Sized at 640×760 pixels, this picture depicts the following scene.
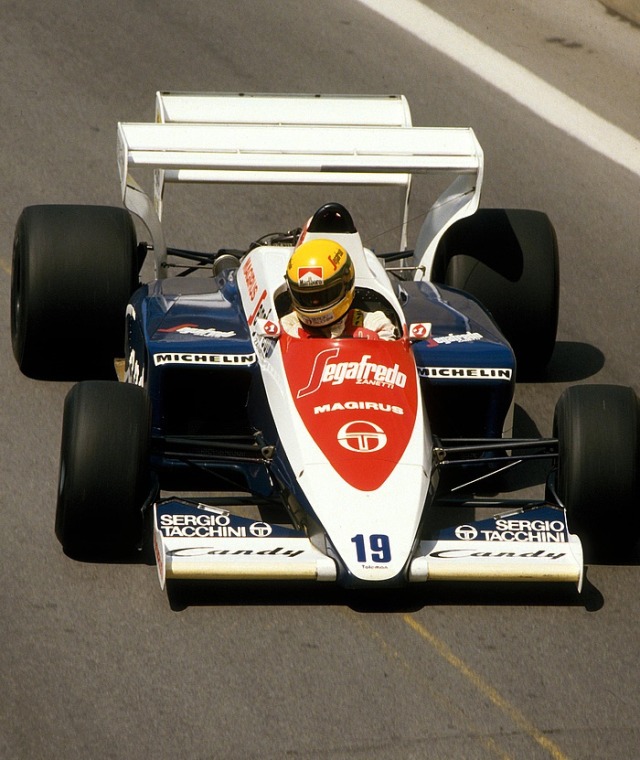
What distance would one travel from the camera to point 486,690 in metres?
8.20

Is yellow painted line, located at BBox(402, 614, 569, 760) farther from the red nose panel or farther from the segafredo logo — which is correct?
the segafredo logo

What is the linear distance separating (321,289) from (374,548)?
1.66 m

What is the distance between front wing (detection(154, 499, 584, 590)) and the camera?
27.3 feet

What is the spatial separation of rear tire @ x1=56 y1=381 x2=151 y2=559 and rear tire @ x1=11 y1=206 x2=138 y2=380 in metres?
2.21

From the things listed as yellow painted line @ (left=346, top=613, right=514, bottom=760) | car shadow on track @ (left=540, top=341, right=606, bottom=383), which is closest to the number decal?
yellow painted line @ (left=346, top=613, right=514, bottom=760)

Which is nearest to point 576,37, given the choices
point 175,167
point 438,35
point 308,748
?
point 438,35

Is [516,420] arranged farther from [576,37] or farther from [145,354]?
[576,37]

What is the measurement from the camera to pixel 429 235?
11.7 m

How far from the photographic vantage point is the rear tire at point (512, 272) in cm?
1147

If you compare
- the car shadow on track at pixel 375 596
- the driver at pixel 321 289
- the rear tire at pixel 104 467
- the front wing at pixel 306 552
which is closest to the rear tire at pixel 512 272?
the driver at pixel 321 289

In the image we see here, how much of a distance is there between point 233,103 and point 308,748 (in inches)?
218

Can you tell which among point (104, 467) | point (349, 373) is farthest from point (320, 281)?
point (104, 467)

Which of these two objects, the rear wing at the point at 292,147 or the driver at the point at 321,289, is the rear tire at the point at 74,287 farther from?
the driver at the point at 321,289

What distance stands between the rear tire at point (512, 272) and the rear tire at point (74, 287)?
2.15 m
